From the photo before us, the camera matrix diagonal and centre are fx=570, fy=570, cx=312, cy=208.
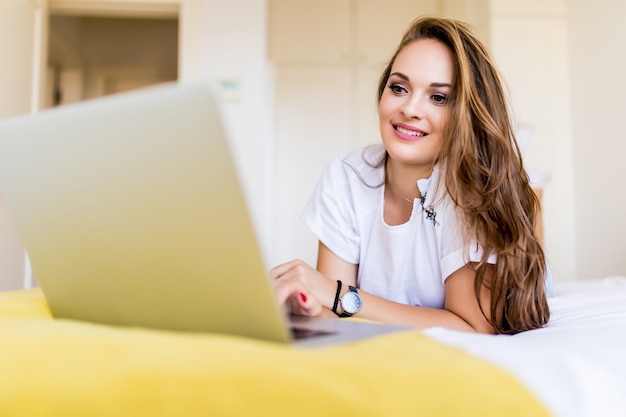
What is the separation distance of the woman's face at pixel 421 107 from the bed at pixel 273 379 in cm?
80

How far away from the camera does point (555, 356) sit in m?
0.59

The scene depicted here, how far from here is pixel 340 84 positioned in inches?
155

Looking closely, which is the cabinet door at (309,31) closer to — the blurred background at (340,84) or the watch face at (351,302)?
the blurred background at (340,84)

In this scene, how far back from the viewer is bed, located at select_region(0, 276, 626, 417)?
0.42 m

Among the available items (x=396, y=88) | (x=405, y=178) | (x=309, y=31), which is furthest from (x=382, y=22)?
(x=405, y=178)

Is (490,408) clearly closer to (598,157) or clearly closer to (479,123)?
(479,123)

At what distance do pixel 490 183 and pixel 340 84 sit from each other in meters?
2.86

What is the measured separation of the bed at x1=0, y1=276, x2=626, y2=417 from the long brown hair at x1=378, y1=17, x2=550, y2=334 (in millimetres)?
504

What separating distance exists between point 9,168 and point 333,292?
59 cm

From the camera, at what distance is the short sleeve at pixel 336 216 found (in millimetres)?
1442

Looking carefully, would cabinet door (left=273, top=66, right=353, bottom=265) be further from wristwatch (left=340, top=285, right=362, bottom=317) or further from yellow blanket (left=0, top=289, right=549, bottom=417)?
yellow blanket (left=0, top=289, right=549, bottom=417)

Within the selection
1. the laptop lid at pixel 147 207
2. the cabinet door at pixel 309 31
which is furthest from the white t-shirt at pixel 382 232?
the cabinet door at pixel 309 31

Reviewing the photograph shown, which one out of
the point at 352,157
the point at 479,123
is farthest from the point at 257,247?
the point at 352,157

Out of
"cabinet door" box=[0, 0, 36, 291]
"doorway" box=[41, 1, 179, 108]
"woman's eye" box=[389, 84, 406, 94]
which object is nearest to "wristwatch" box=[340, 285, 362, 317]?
"woman's eye" box=[389, 84, 406, 94]
